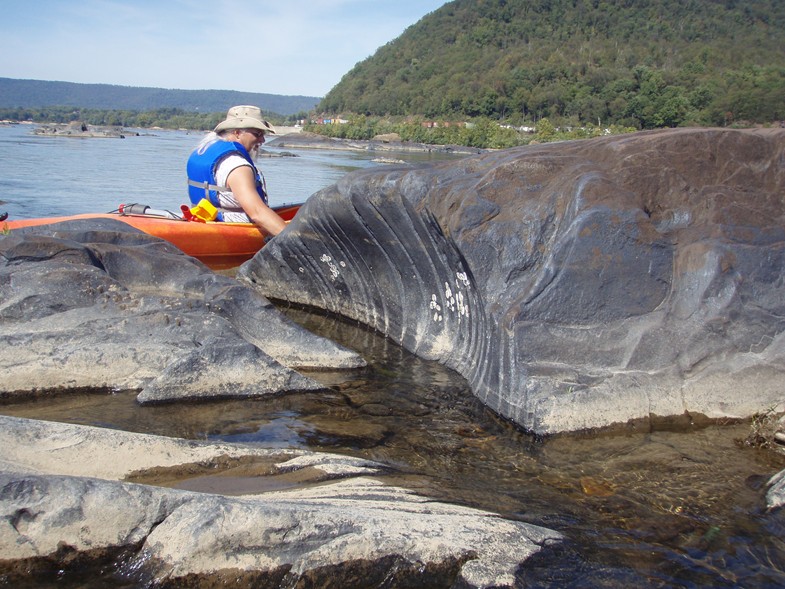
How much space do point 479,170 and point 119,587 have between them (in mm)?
3566

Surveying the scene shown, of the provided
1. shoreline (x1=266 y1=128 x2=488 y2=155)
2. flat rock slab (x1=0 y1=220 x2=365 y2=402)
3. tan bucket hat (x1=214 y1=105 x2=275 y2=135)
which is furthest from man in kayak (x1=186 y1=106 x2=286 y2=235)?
shoreline (x1=266 y1=128 x2=488 y2=155)

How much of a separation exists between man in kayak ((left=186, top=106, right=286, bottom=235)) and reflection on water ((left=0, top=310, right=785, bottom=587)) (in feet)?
11.3

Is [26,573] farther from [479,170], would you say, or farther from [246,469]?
[479,170]

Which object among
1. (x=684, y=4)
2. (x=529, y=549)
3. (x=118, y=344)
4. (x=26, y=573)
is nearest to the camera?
(x=26, y=573)

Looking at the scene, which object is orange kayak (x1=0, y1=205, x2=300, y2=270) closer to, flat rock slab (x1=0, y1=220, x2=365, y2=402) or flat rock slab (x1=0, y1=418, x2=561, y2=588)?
flat rock slab (x1=0, y1=220, x2=365, y2=402)

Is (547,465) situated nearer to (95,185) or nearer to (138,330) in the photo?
(138,330)

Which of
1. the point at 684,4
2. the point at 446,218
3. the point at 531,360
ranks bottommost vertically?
the point at 531,360

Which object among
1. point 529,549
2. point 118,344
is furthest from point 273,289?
point 529,549

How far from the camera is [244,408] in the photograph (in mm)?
4465

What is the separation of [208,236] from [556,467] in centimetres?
558

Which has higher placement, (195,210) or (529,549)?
(195,210)

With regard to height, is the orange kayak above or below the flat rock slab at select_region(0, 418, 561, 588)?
above

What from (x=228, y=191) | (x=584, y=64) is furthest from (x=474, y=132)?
(x=228, y=191)

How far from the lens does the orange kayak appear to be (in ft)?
26.8
